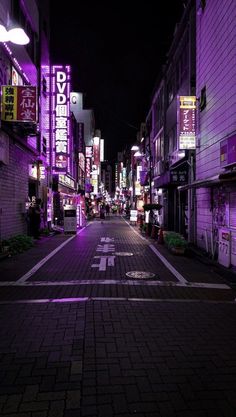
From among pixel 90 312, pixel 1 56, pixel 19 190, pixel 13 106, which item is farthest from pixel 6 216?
pixel 90 312

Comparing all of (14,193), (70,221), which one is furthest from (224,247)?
(70,221)

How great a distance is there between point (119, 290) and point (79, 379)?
15.1 ft

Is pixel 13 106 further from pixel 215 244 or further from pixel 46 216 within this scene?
pixel 46 216

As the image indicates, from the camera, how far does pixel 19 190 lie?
18.9 meters

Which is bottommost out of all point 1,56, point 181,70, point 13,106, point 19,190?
point 19,190

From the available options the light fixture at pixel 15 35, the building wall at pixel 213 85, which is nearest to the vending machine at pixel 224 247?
the building wall at pixel 213 85

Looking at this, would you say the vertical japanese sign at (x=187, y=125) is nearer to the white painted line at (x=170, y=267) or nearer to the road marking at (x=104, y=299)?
the white painted line at (x=170, y=267)

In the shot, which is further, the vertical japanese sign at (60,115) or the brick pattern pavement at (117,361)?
the vertical japanese sign at (60,115)

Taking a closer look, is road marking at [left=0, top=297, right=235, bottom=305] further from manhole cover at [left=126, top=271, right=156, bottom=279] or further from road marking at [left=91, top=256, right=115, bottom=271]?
road marking at [left=91, top=256, right=115, bottom=271]

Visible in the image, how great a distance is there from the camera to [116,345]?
543 cm

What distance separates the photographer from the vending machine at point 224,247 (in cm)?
1172

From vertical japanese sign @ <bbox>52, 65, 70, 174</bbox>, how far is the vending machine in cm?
1892

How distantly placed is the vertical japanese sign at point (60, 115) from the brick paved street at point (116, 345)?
19423 millimetres

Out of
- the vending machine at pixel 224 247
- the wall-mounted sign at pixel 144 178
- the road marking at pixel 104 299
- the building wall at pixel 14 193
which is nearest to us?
the road marking at pixel 104 299
